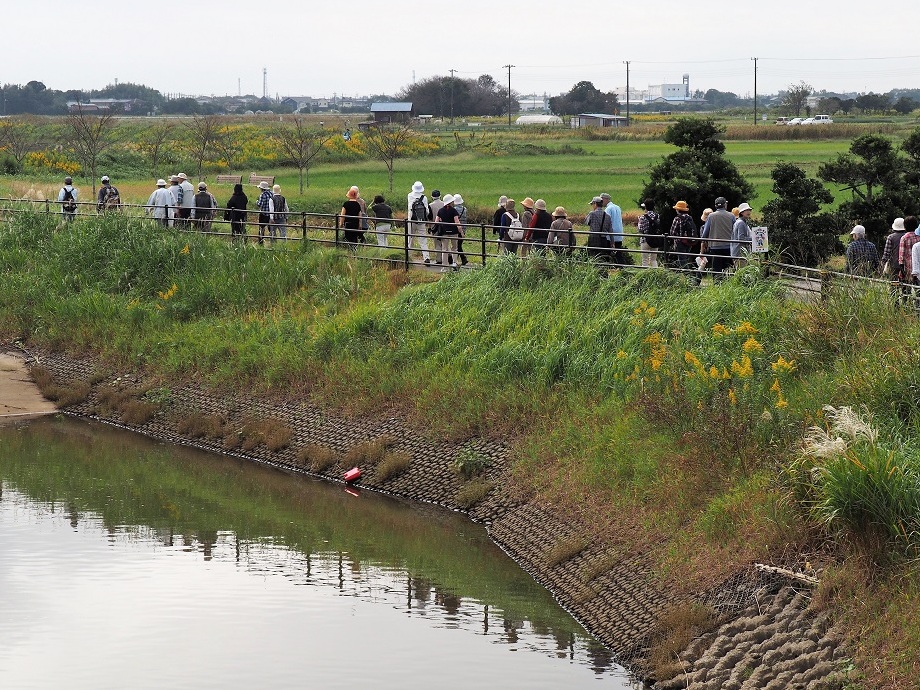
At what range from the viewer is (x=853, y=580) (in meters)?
11.1

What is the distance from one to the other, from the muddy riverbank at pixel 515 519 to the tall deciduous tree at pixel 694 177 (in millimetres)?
13789

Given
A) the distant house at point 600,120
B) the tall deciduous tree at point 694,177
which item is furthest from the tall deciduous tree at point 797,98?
the tall deciduous tree at point 694,177

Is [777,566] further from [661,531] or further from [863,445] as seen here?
[661,531]

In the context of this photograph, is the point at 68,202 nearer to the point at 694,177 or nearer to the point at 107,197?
the point at 107,197

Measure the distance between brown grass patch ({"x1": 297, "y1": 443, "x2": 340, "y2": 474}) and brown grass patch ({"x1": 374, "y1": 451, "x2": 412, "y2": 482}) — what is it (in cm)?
121

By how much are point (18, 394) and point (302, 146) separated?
35.9 m

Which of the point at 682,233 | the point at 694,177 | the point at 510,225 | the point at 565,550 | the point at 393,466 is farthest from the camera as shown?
the point at 694,177

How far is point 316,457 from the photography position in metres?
21.7

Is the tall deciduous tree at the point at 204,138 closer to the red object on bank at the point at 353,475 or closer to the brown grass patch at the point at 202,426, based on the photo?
the brown grass patch at the point at 202,426

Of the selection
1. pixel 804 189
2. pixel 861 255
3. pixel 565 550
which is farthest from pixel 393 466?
pixel 804 189

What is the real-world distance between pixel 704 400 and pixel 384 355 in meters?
8.11

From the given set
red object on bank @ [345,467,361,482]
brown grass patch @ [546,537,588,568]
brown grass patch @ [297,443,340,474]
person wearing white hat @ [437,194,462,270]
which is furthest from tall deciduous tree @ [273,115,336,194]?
brown grass patch @ [546,537,588,568]

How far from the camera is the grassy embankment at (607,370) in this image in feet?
38.4

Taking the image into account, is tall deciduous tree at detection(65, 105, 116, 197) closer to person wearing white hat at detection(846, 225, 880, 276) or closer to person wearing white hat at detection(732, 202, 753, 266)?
person wearing white hat at detection(732, 202, 753, 266)
